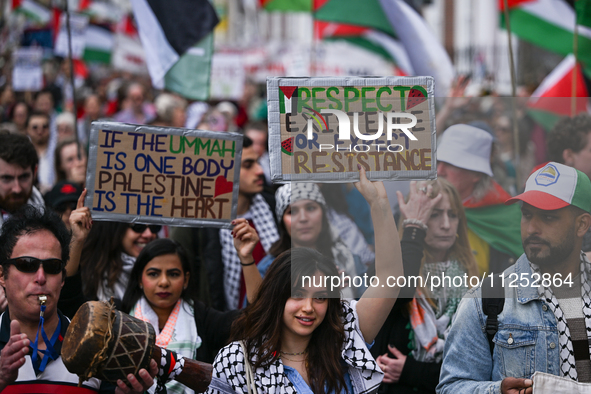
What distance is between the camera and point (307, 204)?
3.50 meters

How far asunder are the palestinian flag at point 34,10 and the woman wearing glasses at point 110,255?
992cm

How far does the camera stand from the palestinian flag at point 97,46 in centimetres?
1171

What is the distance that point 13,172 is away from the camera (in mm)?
4199

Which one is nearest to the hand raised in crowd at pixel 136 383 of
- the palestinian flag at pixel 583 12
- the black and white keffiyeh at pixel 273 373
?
the black and white keffiyeh at pixel 273 373

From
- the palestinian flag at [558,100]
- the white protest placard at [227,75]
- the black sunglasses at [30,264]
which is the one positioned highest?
the white protest placard at [227,75]

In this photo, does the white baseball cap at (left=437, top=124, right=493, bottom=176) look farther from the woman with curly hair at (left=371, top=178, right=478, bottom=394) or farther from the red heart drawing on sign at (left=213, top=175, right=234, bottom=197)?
the red heart drawing on sign at (left=213, top=175, right=234, bottom=197)

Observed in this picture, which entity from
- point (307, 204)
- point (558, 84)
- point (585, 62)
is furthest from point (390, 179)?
point (558, 84)

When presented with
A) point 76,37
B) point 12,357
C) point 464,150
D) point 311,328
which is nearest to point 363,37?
point 76,37

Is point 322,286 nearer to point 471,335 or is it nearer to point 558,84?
point 471,335

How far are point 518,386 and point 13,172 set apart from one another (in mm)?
3037

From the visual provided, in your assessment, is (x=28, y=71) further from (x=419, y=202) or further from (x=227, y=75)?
(x=419, y=202)

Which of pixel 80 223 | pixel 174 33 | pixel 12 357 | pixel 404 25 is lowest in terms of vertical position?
pixel 12 357

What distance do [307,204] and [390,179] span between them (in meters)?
0.47

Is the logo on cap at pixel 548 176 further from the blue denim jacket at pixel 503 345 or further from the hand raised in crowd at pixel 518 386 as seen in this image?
the hand raised in crowd at pixel 518 386
